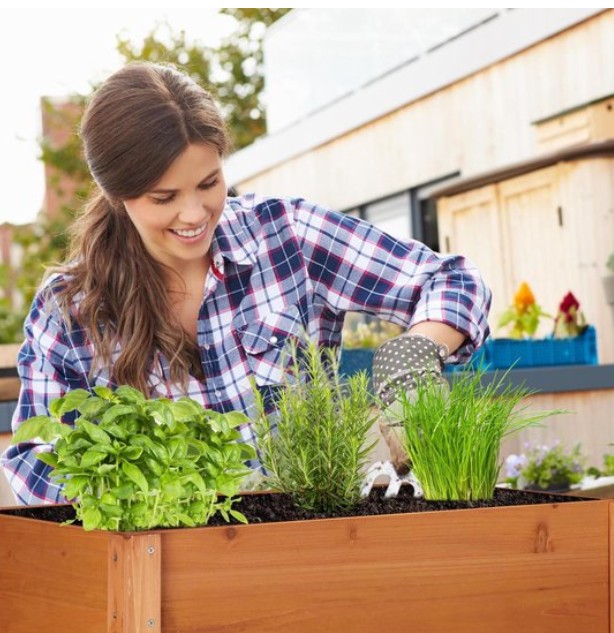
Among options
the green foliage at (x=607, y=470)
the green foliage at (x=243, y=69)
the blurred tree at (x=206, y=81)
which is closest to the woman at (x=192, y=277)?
the green foliage at (x=607, y=470)

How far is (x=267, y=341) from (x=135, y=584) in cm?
90

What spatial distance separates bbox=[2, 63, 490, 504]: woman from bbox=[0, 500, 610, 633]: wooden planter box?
488 millimetres

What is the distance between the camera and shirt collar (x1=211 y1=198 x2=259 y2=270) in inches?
70.9

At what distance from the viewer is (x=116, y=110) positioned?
162cm

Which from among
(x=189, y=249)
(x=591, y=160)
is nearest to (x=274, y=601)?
(x=189, y=249)

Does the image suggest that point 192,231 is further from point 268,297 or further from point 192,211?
point 268,297

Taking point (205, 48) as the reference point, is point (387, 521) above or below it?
below

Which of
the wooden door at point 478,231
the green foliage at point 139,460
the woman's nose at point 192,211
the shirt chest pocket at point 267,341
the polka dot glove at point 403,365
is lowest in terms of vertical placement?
the green foliage at point 139,460

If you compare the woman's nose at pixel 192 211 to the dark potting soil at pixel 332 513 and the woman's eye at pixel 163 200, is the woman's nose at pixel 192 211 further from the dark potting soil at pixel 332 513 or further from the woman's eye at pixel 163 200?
the dark potting soil at pixel 332 513

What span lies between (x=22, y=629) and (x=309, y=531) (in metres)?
0.30

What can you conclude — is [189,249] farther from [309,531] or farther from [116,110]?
[309,531]

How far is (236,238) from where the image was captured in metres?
1.82

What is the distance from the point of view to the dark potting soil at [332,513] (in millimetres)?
1092

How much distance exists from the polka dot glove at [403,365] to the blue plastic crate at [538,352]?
2.24m
